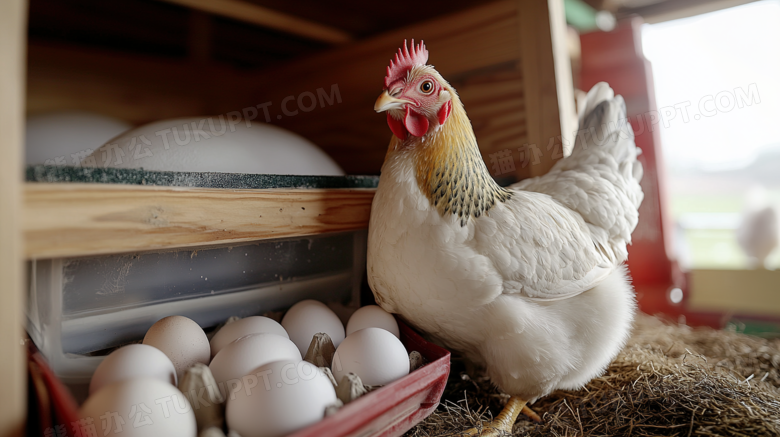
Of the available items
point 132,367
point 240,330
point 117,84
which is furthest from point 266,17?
point 132,367

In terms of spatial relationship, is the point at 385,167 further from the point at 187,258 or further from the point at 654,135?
the point at 654,135

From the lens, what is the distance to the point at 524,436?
95 cm

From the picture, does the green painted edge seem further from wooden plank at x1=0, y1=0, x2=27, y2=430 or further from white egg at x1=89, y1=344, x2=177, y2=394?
white egg at x1=89, y1=344, x2=177, y2=394

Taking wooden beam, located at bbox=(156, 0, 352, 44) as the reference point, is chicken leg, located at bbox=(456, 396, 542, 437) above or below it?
below

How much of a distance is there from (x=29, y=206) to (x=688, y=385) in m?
1.37

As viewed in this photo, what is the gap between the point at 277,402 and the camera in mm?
609

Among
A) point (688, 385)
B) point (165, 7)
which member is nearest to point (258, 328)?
point (688, 385)

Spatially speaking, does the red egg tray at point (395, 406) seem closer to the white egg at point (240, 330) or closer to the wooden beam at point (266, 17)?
the white egg at point (240, 330)

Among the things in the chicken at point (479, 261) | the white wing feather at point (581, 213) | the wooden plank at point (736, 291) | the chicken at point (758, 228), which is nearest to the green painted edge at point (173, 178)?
the chicken at point (479, 261)

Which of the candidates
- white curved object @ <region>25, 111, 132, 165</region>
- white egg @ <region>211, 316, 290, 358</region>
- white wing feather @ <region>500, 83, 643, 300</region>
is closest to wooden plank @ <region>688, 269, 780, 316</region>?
white wing feather @ <region>500, 83, 643, 300</region>

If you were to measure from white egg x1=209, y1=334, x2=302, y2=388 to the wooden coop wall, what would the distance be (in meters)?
0.96

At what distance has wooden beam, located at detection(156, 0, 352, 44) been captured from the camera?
56.7 inches

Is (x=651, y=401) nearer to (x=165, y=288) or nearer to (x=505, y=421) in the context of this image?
(x=505, y=421)

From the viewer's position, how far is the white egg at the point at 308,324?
0.94 metres
